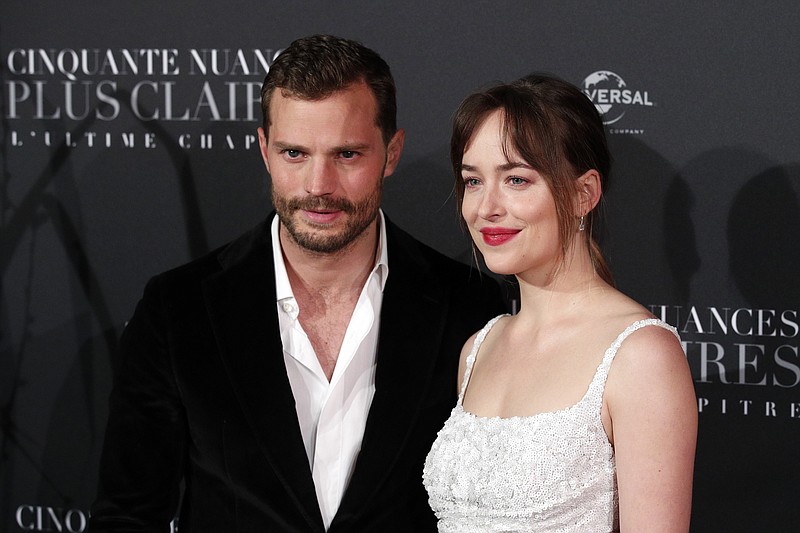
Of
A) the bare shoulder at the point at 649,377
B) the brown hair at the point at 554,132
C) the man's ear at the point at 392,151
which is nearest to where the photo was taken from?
the bare shoulder at the point at 649,377

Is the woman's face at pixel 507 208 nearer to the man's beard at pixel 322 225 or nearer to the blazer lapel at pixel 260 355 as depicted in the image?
the man's beard at pixel 322 225

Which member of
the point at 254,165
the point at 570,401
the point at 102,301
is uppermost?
the point at 254,165

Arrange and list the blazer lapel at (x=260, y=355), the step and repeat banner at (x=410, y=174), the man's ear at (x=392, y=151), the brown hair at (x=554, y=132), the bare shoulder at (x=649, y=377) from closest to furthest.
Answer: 1. the bare shoulder at (x=649, y=377)
2. the brown hair at (x=554, y=132)
3. the blazer lapel at (x=260, y=355)
4. the man's ear at (x=392, y=151)
5. the step and repeat banner at (x=410, y=174)

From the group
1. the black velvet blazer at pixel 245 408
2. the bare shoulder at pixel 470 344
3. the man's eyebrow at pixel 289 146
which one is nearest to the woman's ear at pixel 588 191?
the bare shoulder at pixel 470 344

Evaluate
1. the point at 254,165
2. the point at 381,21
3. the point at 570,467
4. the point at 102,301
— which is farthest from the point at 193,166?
the point at 570,467

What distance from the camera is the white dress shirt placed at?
7.39ft

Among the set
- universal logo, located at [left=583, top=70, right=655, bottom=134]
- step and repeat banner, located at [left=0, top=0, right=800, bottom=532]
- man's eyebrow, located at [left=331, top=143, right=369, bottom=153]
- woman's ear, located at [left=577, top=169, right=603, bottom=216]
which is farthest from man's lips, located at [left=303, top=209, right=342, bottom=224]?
universal logo, located at [left=583, top=70, right=655, bottom=134]

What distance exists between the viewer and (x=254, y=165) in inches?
119

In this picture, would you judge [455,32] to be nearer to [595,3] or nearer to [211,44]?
[595,3]

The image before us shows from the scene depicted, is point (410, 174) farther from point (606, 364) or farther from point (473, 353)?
point (606, 364)

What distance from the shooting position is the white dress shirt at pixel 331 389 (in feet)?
7.39

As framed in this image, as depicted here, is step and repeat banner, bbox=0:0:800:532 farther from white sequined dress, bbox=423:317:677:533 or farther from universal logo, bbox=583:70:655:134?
white sequined dress, bbox=423:317:677:533

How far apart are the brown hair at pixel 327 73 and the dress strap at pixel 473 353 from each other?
481mm

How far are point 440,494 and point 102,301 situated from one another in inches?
60.3
